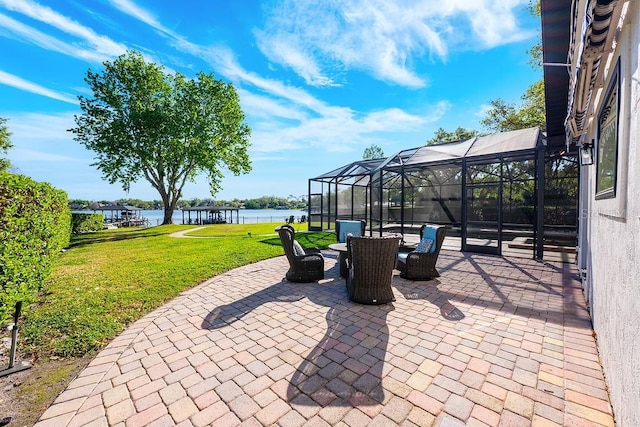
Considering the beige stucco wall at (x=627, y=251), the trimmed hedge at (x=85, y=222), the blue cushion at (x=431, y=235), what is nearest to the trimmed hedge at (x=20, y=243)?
the beige stucco wall at (x=627, y=251)

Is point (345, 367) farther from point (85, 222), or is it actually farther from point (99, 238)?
point (85, 222)

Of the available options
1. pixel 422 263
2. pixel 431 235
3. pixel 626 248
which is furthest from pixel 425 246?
pixel 626 248

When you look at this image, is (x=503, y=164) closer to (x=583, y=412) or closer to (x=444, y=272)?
(x=444, y=272)

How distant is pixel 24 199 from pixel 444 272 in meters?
6.82

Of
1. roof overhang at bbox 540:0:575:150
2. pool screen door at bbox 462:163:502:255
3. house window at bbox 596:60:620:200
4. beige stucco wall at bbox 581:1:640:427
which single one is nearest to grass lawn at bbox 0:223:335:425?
beige stucco wall at bbox 581:1:640:427

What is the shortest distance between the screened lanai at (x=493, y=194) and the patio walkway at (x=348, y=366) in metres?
4.20

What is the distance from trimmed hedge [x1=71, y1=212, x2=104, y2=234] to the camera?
14.9 m

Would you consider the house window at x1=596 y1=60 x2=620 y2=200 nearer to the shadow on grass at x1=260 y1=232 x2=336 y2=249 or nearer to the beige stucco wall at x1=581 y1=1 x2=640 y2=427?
the beige stucco wall at x1=581 y1=1 x2=640 y2=427

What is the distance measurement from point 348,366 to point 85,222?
1972 cm

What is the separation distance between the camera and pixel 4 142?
1842 cm

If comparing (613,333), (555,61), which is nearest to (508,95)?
(555,61)

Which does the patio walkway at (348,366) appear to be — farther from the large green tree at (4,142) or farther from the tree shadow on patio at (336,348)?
the large green tree at (4,142)

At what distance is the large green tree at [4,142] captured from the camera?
59.3 ft

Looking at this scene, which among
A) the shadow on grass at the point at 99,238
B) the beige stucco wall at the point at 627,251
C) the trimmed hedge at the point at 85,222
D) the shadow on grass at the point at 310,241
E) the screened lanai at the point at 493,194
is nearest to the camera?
the beige stucco wall at the point at 627,251
